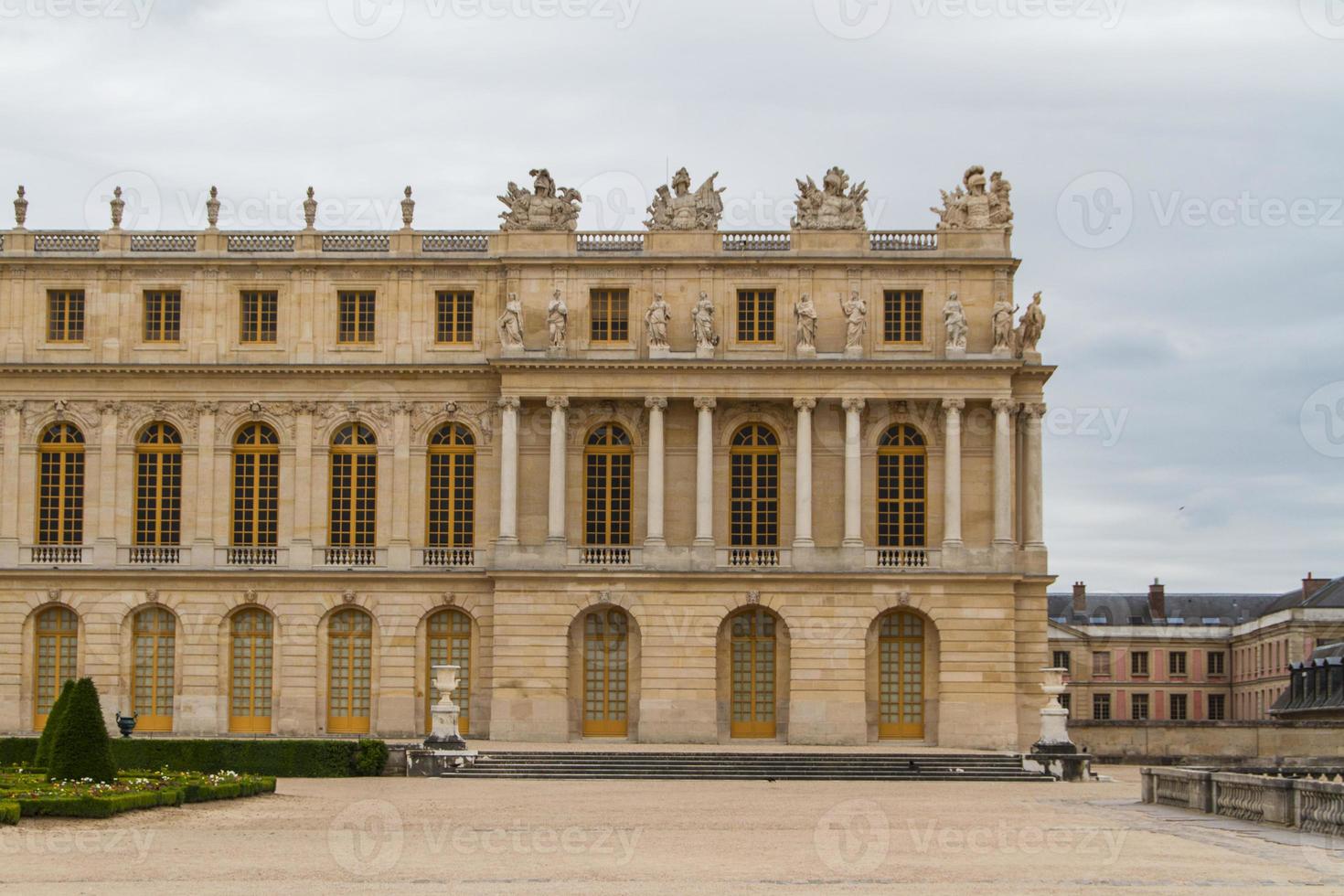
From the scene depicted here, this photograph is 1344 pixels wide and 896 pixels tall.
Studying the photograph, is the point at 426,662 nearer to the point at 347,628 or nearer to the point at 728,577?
the point at 347,628

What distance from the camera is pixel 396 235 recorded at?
54.2 m

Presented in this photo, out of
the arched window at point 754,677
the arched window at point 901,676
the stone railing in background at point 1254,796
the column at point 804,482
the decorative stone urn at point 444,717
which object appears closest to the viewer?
the stone railing in background at point 1254,796

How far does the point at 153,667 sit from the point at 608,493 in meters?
12.6

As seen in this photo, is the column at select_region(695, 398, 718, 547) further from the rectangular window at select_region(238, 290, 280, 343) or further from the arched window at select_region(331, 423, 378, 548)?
the rectangular window at select_region(238, 290, 280, 343)

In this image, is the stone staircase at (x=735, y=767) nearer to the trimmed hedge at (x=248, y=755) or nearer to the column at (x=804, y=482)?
the trimmed hedge at (x=248, y=755)

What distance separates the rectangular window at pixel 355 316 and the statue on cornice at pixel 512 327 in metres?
3.80

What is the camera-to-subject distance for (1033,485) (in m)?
53.3

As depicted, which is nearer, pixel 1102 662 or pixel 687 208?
pixel 687 208

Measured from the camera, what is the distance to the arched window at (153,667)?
5325 cm

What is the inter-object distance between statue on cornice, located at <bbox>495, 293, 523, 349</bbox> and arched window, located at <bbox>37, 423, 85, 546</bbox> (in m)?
11.5

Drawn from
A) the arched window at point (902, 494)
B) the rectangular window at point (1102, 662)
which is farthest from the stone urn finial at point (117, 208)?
the rectangular window at point (1102, 662)

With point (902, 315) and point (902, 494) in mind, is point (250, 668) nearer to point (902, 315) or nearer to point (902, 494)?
point (902, 494)

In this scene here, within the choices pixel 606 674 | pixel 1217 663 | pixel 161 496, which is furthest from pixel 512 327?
pixel 1217 663

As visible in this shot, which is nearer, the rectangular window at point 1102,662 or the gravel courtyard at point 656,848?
the gravel courtyard at point 656,848
